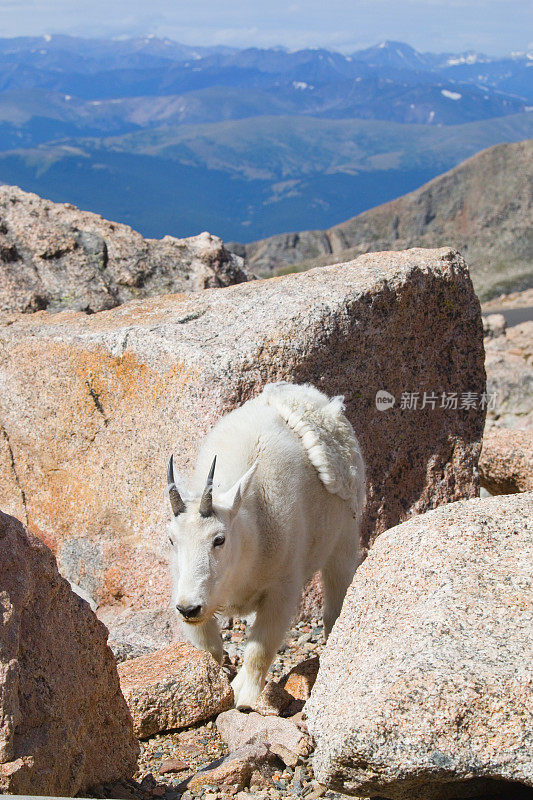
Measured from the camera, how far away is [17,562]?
140 inches

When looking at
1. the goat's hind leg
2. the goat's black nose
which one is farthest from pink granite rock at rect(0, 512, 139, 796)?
the goat's hind leg

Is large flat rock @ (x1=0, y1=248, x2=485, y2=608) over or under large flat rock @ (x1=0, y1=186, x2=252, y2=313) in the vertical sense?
under

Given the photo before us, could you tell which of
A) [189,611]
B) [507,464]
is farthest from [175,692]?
[507,464]

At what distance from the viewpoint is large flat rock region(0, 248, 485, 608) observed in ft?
21.8

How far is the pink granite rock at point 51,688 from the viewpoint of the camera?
323 cm

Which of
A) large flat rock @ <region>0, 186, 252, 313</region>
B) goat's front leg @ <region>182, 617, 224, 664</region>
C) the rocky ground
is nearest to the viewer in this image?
the rocky ground

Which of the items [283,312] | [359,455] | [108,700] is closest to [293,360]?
[283,312]

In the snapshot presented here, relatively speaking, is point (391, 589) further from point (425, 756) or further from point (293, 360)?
point (293, 360)

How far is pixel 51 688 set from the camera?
3.54m

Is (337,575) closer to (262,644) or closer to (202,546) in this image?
(262,644)

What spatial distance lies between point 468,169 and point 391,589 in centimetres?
9503

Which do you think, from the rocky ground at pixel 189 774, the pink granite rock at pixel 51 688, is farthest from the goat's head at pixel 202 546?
the rocky ground at pixel 189 774

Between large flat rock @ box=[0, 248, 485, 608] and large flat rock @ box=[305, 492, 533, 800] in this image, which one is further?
large flat rock @ box=[0, 248, 485, 608]

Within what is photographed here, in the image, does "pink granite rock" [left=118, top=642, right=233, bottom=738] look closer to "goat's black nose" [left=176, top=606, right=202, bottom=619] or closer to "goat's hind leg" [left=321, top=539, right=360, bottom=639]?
"goat's black nose" [left=176, top=606, right=202, bottom=619]
